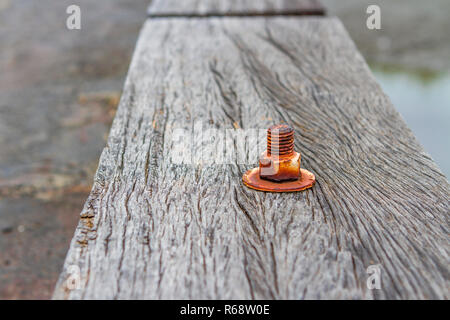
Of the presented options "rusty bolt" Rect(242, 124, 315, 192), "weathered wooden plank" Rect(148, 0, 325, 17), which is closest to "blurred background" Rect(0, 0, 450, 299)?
"weathered wooden plank" Rect(148, 0, 325, 17)

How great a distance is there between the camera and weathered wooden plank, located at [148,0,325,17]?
2.71 m

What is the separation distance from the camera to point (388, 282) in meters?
0.85

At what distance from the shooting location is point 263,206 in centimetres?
107

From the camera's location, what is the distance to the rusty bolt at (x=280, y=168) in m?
1.11

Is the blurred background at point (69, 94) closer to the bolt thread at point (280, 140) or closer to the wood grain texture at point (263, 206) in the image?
the wood grain texture at point (263, 206)

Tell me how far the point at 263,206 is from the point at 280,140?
0.51 ft

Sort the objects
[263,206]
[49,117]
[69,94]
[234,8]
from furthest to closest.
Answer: [69,94], [49,117], [234,8], [263,206]

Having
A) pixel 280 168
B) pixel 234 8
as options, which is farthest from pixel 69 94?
pixel 280 168

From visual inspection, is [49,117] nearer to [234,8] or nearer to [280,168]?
[234,8]

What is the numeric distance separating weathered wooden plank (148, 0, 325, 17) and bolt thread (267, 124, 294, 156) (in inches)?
68.0

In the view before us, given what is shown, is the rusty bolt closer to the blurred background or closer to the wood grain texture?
the wood grain texture

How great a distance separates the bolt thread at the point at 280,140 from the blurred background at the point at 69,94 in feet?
4.70

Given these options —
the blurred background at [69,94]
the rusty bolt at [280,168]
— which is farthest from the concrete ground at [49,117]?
the rusty bolt at [280,168]
